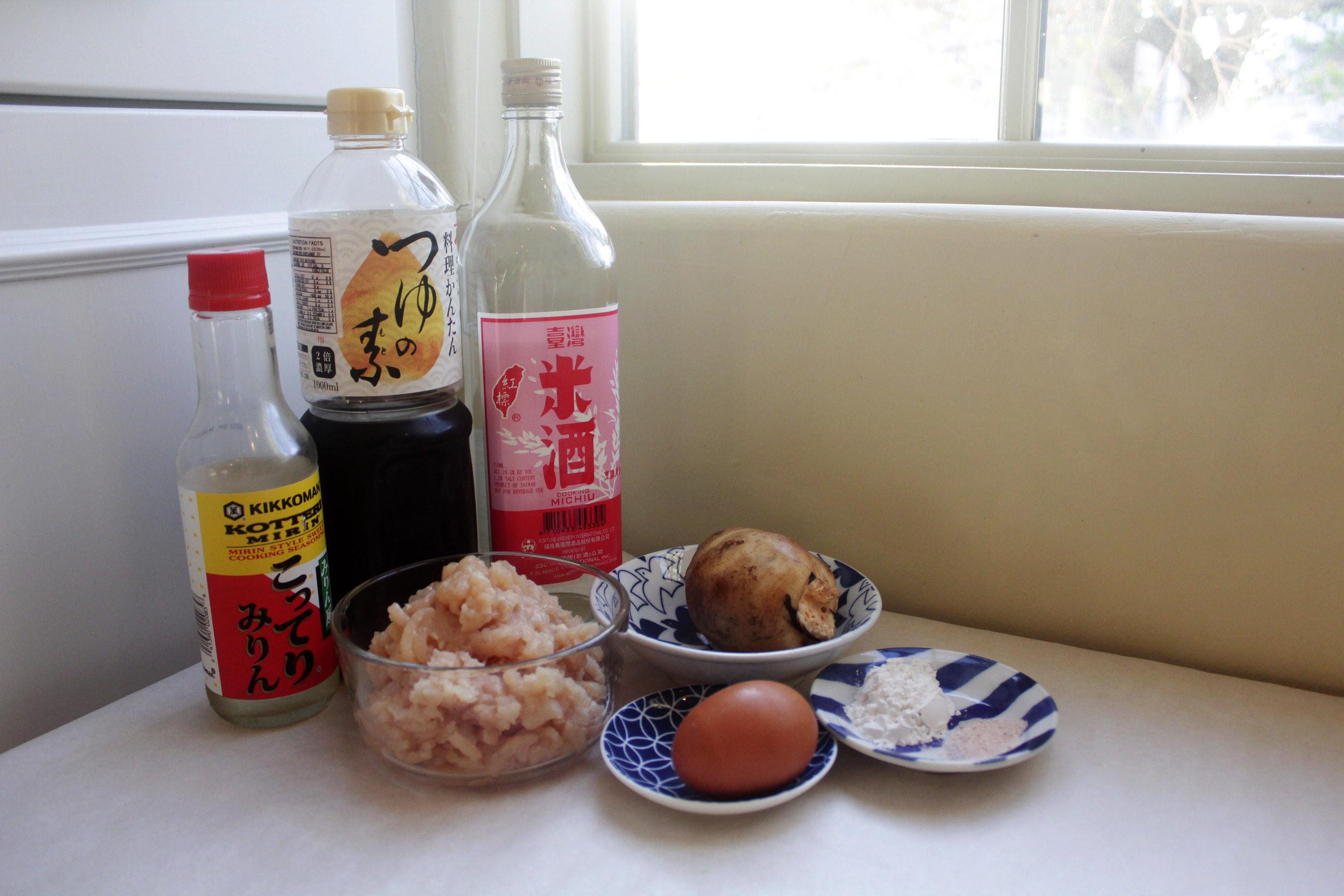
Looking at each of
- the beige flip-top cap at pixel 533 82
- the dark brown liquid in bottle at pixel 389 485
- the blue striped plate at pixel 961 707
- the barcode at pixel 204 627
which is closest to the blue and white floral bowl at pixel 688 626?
the blue striped plate at pixel 961 707

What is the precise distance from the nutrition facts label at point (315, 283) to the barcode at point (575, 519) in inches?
7.8

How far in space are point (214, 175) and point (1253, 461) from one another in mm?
716

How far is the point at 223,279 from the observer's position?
1.79 feet

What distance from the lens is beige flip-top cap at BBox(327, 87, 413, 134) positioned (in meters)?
0.60

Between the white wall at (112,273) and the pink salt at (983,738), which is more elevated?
the white wall at (112,273)

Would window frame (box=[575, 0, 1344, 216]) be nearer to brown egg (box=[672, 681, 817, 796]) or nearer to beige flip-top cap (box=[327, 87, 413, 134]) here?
beige flip-top cap (box=[327, 87, 413, 134])

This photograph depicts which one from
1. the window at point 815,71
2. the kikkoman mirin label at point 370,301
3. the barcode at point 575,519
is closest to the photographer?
the kikkoman mirin label at point 370,301

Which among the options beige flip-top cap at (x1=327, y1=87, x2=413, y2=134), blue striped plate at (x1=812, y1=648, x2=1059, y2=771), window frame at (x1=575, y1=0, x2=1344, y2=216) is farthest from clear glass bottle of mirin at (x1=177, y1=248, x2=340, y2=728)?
window frame at (x1=575, y1=0, x2=1344, y2=216)

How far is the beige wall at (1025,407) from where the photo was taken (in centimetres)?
63

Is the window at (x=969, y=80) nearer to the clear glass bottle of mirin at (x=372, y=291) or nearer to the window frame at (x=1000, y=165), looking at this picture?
the window frame at (x=1000, y=165)

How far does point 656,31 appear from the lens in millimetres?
974

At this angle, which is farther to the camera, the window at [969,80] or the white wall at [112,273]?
the window at [969,80]

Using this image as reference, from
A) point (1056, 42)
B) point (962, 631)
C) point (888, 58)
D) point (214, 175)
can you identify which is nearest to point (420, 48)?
point (214, 175)

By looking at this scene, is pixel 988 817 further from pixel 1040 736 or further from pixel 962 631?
pixel 962 631
